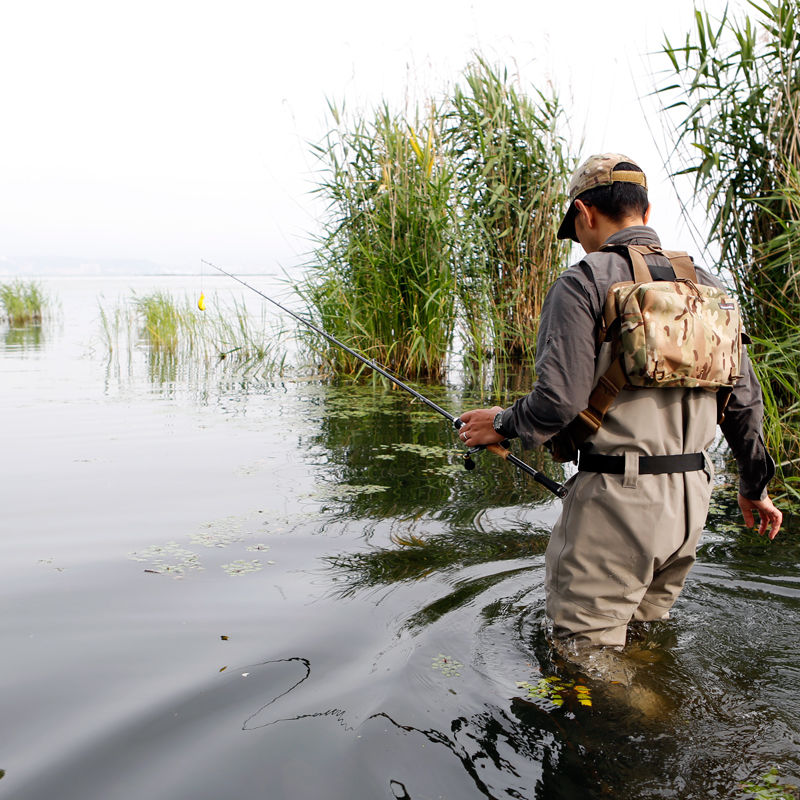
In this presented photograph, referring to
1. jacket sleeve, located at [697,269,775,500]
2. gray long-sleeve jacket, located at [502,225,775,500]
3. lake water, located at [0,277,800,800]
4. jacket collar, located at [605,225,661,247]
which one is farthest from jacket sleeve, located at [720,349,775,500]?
lake water, located at [0,277,800,800]

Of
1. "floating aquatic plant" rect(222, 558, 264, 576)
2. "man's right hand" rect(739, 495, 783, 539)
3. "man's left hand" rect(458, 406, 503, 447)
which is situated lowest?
"floating aquatic plant" rect(222, 558, 264, 576)

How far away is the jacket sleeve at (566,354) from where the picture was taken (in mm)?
2400

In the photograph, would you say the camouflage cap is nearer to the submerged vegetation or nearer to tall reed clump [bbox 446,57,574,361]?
tall reed clump [bbox 446,57,574,361]

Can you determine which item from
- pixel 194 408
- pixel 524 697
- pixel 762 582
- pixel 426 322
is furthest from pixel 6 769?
pixel 426 322

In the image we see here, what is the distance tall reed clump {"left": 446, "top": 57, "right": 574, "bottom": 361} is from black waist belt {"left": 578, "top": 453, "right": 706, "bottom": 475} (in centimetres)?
623

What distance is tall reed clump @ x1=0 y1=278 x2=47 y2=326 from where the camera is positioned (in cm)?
1972

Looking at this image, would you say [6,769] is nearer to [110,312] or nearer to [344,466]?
[344,466]

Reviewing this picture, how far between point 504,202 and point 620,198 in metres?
7.96

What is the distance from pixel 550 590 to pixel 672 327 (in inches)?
38.2

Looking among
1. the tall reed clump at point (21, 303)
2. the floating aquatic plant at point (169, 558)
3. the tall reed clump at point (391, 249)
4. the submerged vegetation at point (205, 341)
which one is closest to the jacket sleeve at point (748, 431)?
the floating aquatic plant at point (169, 558)

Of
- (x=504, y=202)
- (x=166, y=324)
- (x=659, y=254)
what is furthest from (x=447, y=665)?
(x=166, y=324)

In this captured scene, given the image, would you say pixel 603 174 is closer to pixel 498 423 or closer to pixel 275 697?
pixel 498 423

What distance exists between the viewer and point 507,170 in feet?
33.1

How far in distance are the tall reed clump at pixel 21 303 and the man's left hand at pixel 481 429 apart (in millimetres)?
19632
